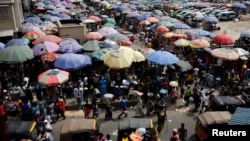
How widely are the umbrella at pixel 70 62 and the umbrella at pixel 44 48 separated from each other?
1.70 meters

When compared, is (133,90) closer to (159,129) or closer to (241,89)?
(159,129)

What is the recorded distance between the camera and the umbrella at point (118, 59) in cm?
1700

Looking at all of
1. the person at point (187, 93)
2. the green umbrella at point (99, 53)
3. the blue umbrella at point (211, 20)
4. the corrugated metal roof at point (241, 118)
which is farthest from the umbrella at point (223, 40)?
the corrugated metal roof at point (241, 118)

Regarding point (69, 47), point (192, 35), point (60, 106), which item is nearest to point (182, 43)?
point (192, 35)

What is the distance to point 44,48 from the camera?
19062 millimetres

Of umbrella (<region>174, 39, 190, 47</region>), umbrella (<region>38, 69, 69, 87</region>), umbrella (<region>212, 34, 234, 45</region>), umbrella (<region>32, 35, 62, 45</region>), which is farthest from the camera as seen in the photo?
umbrella (<region>212, 34, 234, 45</region>)

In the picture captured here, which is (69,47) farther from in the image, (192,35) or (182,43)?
(192,35)

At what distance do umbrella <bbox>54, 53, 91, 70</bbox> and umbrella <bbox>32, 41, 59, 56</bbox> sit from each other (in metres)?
1.70

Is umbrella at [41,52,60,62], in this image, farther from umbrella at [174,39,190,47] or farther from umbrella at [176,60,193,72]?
umbrella at [174,39,190,47]

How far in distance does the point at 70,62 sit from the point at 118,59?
100 inches

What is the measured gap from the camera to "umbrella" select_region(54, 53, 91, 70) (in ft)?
55.9

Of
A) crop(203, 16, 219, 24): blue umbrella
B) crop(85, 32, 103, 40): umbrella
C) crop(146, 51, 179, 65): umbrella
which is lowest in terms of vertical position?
crop(203, 16, 219, 24): blue umbrella

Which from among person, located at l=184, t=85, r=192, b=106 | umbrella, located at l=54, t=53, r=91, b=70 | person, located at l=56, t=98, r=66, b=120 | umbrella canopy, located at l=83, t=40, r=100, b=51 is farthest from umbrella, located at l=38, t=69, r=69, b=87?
person, located at l=184, t=85, r=192, b=106

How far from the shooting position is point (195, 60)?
20953 millimetres
